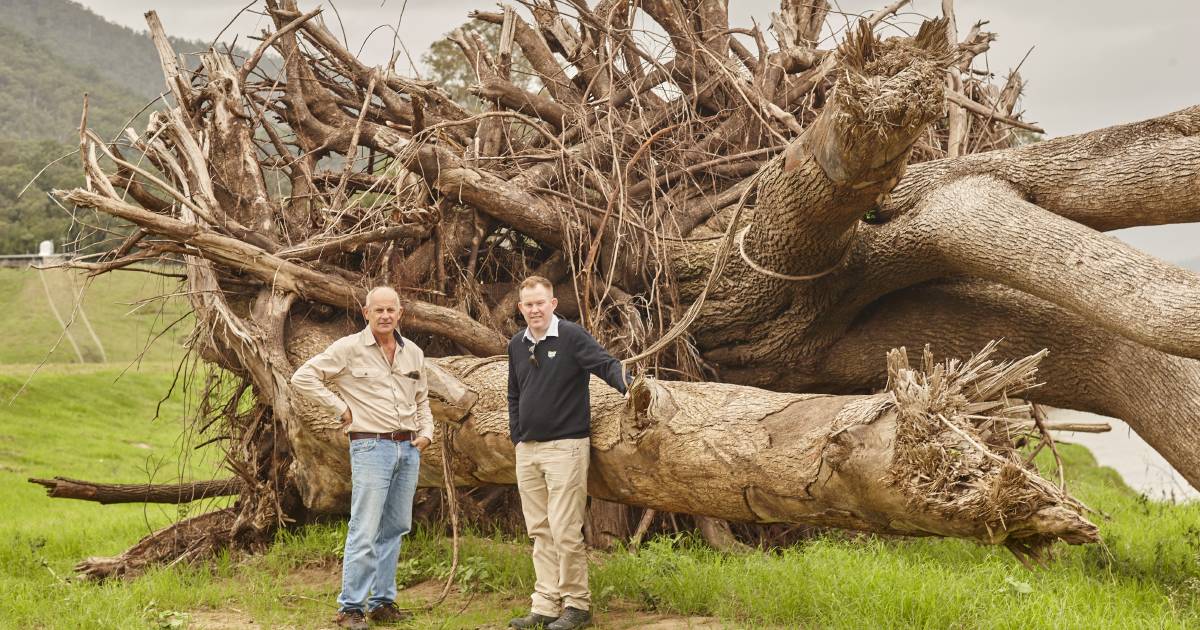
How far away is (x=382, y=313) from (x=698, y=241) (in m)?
2.42

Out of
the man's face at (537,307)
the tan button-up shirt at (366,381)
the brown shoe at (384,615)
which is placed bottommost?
the brown shoe at (384,615)

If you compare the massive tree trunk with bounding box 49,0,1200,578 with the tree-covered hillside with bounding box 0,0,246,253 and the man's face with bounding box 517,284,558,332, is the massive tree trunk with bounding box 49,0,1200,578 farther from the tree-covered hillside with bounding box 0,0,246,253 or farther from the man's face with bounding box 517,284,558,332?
the tree-covered hillside with bounding box 0,0,246,253

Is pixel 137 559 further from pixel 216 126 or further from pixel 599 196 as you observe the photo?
pixel 599 196

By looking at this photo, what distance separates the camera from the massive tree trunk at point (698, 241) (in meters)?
4.37

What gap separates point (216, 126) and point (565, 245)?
9.13 feet

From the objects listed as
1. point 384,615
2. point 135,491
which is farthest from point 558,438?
point 135,491

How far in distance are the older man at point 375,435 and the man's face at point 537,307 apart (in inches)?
29.2

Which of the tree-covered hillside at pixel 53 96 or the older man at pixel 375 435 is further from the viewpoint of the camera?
the tree-covered hillside at pixel 53 96

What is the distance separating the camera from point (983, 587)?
4879 mm

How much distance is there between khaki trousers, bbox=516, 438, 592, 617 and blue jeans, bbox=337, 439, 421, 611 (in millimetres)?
668

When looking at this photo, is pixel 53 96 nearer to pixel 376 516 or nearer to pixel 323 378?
pixel 323 378

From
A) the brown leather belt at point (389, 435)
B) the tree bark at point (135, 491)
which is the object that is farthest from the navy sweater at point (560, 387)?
the tree bark at point (135, 491)

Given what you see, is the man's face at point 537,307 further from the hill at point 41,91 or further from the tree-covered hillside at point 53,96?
the hill at point 41,91

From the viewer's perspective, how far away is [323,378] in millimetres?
4922
